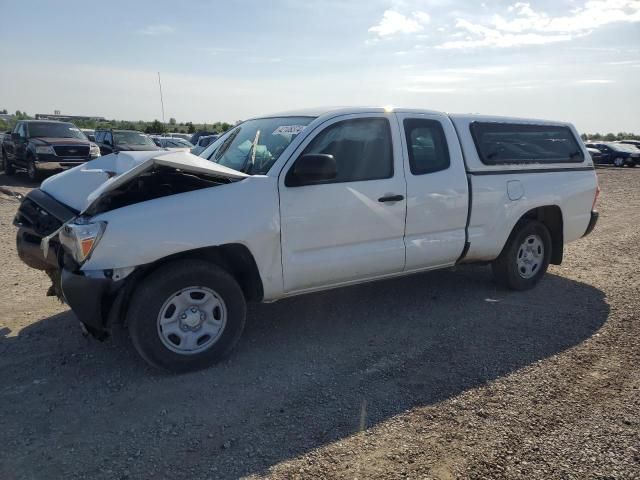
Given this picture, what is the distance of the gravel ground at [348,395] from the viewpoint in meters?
2.93

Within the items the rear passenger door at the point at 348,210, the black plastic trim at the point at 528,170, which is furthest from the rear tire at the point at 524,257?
the rear passenger door at the point at 348,210

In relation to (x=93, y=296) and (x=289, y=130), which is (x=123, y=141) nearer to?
(x=289, y=130)

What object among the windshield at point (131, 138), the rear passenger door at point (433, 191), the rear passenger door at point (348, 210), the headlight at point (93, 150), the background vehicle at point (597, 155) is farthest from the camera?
the background vehicle at point (597, 155)

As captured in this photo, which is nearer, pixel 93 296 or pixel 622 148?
pixel 93 296

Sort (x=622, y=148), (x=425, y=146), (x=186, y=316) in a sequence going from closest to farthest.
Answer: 1. (x=186, y=316)
2. (x=425, y=146)
3. (x=622, y=148)

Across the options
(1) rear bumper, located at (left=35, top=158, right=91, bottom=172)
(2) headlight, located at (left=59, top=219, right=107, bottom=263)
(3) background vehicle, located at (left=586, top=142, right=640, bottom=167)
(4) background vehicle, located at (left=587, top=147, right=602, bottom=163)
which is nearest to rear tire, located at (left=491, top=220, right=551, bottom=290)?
(2) headlight, located at (left=59, top=219, right=107, bottom=263)

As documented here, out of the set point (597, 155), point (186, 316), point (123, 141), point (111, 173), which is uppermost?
point (123, 141)

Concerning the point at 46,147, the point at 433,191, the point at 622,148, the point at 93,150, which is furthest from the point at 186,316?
the point at 622,148

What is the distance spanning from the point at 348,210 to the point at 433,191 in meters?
0.98

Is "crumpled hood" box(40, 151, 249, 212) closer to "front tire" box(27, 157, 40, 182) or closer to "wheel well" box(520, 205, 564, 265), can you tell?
"wheel well" box(520, 205, 564, 265)

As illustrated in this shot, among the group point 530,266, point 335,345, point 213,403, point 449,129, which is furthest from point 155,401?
point 530,266

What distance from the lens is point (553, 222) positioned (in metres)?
6.05

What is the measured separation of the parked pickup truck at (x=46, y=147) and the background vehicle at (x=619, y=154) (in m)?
29.3

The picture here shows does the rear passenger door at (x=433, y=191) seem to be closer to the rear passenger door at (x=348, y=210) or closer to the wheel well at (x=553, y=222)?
the rear passenger door at (x=348, y=210)
